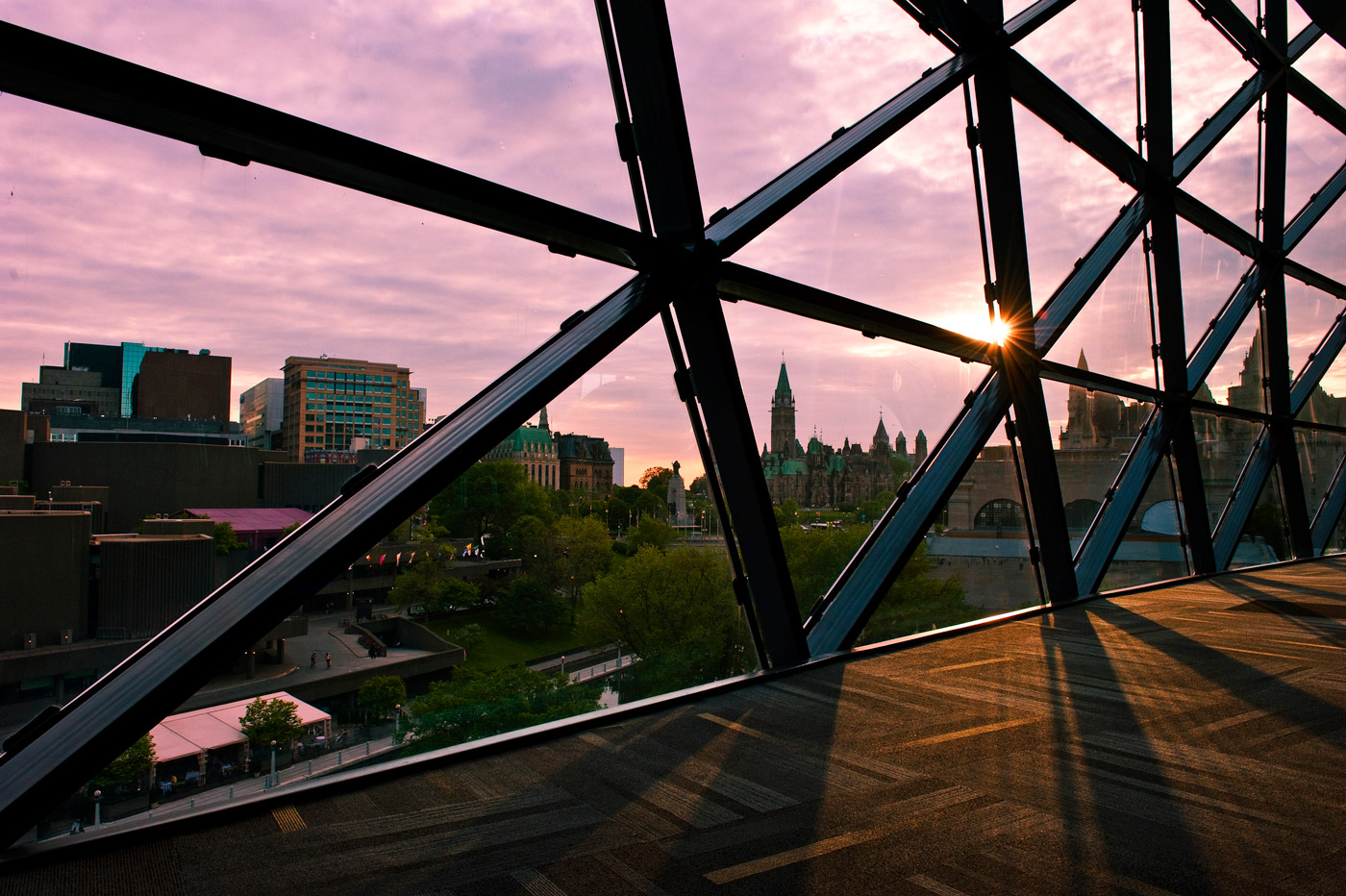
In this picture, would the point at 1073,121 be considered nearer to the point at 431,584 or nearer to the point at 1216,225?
the point at 1216,225

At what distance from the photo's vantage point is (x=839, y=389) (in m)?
4.17

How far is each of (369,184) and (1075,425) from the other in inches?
216

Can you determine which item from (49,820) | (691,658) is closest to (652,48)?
(691,658)

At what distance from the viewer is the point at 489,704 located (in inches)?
93.5

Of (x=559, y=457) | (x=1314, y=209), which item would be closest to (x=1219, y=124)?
(x=1314, y=209)

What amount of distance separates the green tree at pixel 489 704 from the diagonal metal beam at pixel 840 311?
5.34ft

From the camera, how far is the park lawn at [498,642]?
2311 mm

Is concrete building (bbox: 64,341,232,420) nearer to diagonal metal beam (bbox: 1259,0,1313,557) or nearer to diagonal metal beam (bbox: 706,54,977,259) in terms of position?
diagonal metal beam (bbox: 706,54,977,259)

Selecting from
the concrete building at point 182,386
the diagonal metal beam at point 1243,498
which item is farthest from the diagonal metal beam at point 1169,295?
the concrete building at point 182,386

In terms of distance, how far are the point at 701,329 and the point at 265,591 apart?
1.78 m

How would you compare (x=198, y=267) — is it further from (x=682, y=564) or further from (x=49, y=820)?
(x=682, y=564)

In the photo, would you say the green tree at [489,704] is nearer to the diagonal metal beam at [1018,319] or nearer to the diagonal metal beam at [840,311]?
the diagonal metal beam at [840,311]

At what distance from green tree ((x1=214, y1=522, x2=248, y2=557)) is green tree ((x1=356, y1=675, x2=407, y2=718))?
0.47 meters

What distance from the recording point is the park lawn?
2311 millimetres
